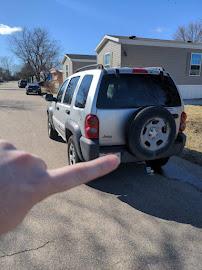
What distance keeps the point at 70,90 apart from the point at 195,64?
60.5 ft

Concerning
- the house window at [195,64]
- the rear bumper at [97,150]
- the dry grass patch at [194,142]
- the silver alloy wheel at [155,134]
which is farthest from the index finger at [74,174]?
the house window at [195,64]

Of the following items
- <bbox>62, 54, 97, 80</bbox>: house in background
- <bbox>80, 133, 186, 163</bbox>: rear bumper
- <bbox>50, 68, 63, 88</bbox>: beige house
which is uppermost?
<bbox>62, 54, 97, 80</bbox>: house in background

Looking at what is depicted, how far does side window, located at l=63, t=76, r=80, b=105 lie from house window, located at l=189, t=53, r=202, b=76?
58.5 ft

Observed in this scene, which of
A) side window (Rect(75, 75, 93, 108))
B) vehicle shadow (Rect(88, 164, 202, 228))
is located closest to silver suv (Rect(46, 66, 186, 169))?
side window (Rect(75, 75, 93, 108))

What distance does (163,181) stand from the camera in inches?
203

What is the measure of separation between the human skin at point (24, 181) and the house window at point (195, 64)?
901 inches

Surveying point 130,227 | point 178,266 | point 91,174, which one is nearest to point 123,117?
point 130,227

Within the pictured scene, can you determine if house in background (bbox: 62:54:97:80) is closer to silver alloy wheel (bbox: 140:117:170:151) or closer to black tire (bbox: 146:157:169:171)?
black tire (bbox: 146:157:169:171)

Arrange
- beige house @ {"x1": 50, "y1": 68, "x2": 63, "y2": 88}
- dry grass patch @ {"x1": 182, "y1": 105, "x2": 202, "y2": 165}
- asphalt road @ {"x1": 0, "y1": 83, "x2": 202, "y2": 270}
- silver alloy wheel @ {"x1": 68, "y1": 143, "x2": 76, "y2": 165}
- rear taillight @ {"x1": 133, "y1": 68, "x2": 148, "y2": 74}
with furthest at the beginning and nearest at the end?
beige house @ {"x1": 50, "y1": 68, "x2": 63, "y2": 88}, dry grass patch @ {"x1": 182, "y1": 105, "x2": 202, "y2": 165}, silver alloy wheel @ {"x1": 68, "y1": 143, "x2": 76, "y2": 165}, rear taillight @ {"x1": 133, "y1": 68, "x2": 148, "y2": 74}, asphalt road @ {"x1": 0, "y1": 83, "x2": 202, "y2": 270}

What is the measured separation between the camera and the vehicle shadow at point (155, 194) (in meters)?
4.00

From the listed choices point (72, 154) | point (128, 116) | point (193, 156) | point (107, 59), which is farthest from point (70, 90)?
point (107, 59)

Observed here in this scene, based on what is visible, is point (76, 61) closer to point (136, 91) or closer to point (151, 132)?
point (136, 91)

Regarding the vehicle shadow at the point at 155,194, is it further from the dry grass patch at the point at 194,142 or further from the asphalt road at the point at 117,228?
the dry grass patch at the point at 194,142

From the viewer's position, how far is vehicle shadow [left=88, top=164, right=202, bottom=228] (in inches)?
157
